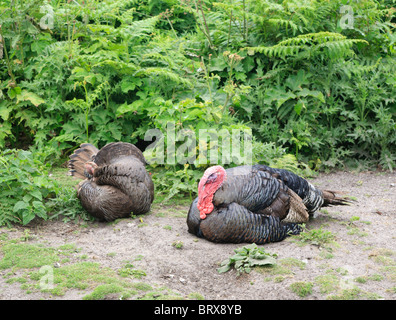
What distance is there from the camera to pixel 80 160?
645 cm

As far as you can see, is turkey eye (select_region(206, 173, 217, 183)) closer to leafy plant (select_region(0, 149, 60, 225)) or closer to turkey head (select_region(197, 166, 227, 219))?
turkey head (select_region(197, 166, 227, 219))

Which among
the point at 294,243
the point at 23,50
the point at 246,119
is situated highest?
the point at 23,50

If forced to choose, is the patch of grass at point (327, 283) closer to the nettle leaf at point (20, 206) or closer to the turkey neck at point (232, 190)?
the turkey neck at point (232, 190)

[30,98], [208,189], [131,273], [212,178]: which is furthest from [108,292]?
[30,98]

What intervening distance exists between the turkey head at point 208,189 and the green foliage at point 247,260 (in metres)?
0.62

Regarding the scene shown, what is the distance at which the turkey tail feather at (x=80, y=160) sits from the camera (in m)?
6.39

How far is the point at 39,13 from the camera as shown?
7676 mm

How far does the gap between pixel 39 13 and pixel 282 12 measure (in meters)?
3.90

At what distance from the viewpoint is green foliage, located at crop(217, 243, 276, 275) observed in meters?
4.44

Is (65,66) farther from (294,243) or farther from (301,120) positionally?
(294,243)

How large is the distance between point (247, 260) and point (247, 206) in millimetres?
815

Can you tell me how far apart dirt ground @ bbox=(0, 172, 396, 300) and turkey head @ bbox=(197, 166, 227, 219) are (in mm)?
387

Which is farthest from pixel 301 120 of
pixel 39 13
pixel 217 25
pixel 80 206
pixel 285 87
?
pixel 39 13

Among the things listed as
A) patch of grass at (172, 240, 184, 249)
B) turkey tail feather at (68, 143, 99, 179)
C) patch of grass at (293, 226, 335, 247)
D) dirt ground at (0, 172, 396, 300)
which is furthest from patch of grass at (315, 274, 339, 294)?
turkey tail feather at (68, 143, 99, 179)
